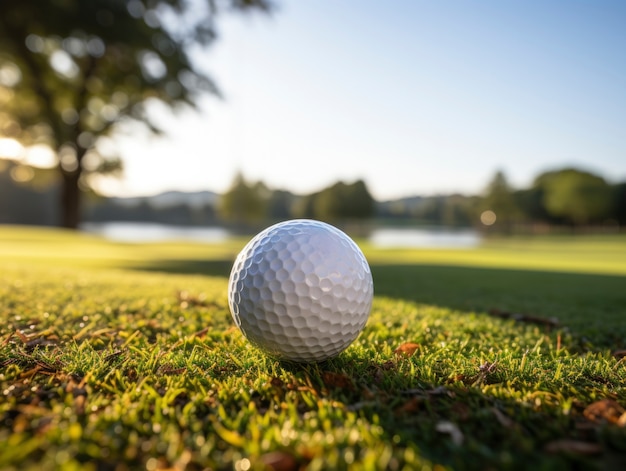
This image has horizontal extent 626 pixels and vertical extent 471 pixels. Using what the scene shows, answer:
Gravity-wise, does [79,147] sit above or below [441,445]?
above

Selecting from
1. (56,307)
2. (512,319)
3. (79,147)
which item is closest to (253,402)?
(56,307)

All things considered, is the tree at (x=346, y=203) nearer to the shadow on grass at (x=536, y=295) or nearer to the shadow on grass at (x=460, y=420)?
the shadow on grass at (x=536, y=295)

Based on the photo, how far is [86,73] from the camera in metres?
23.9

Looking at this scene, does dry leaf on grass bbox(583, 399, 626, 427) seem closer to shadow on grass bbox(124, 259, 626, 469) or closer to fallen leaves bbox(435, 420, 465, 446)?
shadow on grass bbox(124, 259, 626, 469)

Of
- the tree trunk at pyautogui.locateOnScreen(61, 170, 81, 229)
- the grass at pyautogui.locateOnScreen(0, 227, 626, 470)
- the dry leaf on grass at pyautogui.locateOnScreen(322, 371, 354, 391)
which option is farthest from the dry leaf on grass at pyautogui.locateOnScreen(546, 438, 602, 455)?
the tree trunk at pyautogui.locateOnScreen(61, 170, 81, 229)

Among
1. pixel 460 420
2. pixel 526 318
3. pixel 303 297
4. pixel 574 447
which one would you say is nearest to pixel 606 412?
pixel 574 447

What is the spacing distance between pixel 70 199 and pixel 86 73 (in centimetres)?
903

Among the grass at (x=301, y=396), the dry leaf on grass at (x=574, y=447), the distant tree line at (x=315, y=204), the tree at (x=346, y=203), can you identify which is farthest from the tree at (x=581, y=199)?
the dry leaf on grass at (x=574, y=447)

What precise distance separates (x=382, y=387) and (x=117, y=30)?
1791 centimetres

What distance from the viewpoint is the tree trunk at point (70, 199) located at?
27.2 metres

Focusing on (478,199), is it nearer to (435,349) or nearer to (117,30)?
(117,30)

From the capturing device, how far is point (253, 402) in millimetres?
1804

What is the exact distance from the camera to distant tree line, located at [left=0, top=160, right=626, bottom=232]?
57.2 metres

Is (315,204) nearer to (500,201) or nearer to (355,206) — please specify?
(355,206)
